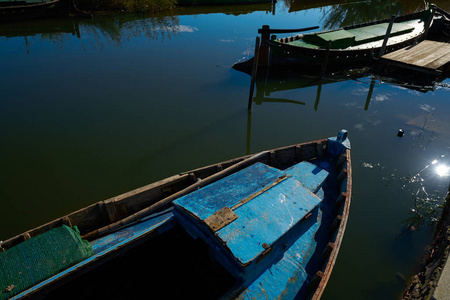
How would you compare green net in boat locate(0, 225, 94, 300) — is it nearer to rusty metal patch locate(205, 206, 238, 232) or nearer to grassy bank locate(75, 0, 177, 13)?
rusty metal patch locate(205, 206, 238, 232)

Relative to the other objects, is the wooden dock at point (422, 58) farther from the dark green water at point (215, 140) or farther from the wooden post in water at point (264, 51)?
the wooden post in water at point (264, 51)

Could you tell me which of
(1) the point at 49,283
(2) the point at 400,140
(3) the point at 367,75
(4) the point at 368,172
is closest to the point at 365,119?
(2) the point at 400,140

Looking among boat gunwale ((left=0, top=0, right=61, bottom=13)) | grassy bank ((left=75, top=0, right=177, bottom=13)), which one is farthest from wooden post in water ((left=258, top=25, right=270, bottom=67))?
boat gunwale ((left=0, top=0, right=61, bottom=13))

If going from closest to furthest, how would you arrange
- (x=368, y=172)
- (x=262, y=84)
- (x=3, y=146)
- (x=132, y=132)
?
(x=368, y=172) → (x=3, y=146) → (x=132, y=132) → (x=262, y=84)

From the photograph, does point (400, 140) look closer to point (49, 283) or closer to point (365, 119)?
point (365, 119)

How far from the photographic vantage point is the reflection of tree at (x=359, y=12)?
2359cm

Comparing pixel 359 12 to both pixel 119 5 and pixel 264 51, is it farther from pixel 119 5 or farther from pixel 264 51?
pixel 119 5

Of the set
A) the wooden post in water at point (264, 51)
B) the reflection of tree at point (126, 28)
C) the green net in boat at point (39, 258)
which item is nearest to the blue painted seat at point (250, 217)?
the green net in boat at point (39, 258)

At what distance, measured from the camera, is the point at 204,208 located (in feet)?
15.5

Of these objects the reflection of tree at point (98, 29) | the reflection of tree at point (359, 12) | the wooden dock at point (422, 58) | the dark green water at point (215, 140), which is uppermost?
the reflection of tree at point (359, 12)

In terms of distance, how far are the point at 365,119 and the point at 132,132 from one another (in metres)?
9.39

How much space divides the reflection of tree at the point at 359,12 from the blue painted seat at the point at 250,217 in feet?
70.0

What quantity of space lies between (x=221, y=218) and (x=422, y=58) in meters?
15.8

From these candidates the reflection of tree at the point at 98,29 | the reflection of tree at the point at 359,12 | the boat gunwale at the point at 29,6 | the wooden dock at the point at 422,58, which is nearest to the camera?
the wooden dock at the point at 422,58
